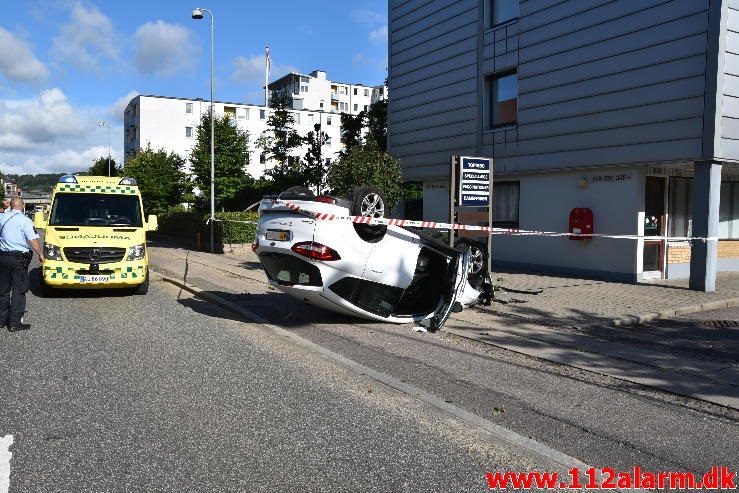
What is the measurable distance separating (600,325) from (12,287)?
27.1ft

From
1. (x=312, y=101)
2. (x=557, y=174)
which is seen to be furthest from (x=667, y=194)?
(x=312, y=101)

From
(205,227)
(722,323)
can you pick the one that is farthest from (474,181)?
(205,227)

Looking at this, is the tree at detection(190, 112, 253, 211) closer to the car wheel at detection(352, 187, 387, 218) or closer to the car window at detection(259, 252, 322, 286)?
the car window at detection(259, 252, 322, 286)

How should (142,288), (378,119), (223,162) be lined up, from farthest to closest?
(378,119) → (223,162) → (142,288)

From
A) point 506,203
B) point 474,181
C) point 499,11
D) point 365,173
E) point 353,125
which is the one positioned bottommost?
point 506,203

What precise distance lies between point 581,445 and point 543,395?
3.87ft

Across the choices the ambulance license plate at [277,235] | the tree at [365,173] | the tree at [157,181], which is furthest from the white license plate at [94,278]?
the tree at [157,181]

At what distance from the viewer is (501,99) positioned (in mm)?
16922

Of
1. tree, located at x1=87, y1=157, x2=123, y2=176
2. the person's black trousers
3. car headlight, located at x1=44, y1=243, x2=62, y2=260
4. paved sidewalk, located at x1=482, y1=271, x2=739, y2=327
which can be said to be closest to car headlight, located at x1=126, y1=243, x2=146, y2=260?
car headlight, located at x1=44, y1=243, x2=62, y2=260

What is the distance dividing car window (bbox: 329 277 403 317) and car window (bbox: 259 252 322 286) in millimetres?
290

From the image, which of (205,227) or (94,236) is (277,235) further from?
(205,227)

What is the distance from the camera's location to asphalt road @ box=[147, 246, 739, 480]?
4.23m

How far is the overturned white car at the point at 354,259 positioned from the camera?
303 inches

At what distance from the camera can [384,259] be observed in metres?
8.11
